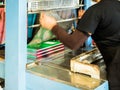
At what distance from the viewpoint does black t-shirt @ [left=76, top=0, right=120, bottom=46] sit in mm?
1094

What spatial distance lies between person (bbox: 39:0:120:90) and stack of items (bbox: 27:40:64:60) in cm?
25

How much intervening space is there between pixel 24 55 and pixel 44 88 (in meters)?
0.21

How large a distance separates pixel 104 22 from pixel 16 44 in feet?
1.53

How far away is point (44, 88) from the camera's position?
47.1 inches

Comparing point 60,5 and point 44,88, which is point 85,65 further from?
point 60,5

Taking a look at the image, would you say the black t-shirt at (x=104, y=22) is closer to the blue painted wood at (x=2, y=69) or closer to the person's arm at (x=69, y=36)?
the person's arm at (x=69, y=36)

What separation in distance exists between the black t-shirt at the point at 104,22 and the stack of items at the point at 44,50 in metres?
0.36

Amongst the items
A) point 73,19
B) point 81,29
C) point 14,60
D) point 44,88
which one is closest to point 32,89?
point 44,88

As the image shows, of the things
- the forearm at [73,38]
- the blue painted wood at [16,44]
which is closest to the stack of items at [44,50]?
the blue painted wood at [16,44]

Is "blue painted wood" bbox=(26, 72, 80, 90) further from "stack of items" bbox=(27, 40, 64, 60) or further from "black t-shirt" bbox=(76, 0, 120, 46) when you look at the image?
"black t-shirt" bbox=(76, 0, 120, 46)

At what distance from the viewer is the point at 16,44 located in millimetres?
1160

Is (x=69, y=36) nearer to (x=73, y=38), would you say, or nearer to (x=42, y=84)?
(x=73, y=38)

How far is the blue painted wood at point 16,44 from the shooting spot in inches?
44.7

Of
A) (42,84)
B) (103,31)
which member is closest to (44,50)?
Answer: (42,84)
